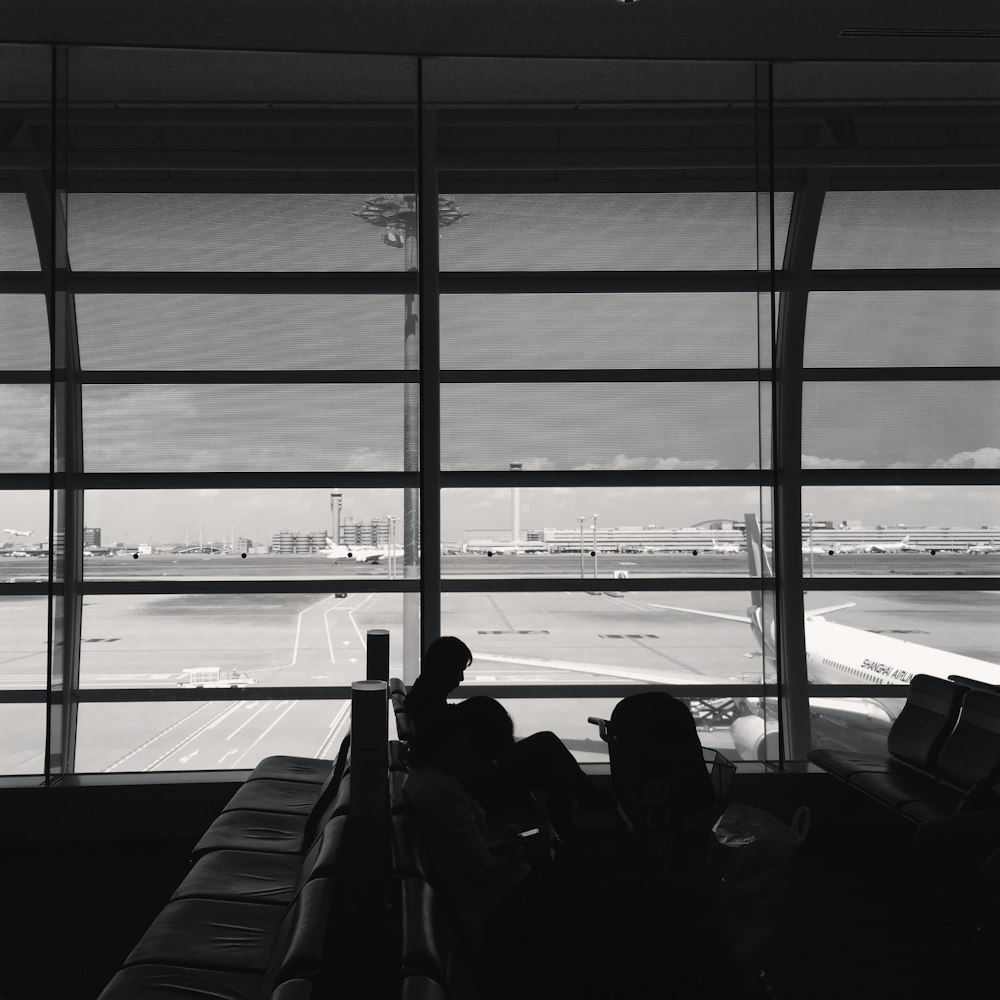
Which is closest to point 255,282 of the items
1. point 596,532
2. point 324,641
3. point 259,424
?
point 259,424

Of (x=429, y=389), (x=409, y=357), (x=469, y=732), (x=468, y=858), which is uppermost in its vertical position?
(x=409, y=357)

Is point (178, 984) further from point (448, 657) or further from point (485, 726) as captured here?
point (448, 657)

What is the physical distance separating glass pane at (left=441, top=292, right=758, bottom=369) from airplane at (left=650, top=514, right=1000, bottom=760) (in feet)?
4.23

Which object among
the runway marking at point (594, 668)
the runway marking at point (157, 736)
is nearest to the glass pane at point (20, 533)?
the runway marking at point (157, 736)

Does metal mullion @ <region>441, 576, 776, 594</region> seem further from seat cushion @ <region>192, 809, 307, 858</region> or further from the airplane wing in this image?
seat cushion @ <region>192, 809, 307, 858</region>

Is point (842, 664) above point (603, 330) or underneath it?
underneath

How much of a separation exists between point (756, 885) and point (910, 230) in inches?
205

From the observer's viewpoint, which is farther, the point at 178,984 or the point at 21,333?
the point at 21,333

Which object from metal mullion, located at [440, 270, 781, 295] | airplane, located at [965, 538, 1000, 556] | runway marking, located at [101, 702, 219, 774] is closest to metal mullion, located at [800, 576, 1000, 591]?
airplane, located at [965, 538, 1000, 556]

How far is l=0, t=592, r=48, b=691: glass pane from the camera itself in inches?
212

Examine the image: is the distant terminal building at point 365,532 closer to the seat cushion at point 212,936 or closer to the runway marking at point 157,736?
the runway marking at point 157,736

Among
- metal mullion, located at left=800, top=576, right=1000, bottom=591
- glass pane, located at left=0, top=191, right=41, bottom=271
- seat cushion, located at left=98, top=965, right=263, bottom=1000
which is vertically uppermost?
glass pane, located at left=0, top=191, right=41, bottom=271

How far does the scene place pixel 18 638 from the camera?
5.64 m

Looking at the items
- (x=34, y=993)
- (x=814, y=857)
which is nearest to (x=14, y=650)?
(x=34, y=993)
